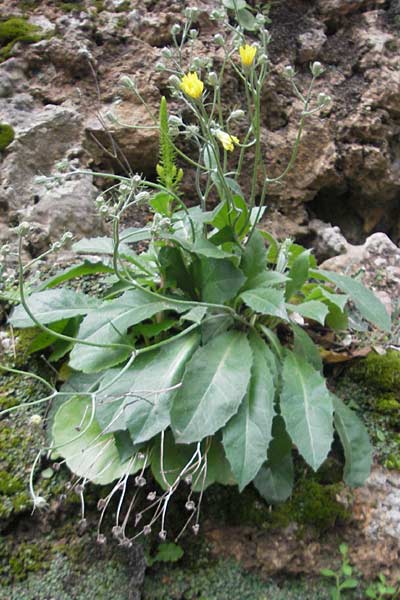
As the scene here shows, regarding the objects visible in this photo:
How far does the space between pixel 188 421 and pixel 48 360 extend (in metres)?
0.71

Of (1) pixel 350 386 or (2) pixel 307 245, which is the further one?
(2) pixel 307 245

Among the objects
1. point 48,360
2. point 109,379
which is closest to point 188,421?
point 109,379

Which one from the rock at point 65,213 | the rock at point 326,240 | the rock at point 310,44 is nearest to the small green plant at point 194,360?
the rock at point 65,213

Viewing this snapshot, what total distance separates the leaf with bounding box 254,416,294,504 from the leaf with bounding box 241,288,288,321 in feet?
1.21

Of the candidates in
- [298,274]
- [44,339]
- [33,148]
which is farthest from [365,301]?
[33,148]

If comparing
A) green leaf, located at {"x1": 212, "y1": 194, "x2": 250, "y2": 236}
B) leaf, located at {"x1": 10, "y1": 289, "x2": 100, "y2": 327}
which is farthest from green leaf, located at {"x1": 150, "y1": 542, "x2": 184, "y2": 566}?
green leaf, located at {"x1": 212, "y1": 194, "x2": 250, "y2": 236}

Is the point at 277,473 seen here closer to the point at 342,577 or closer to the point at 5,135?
the point at 342,577

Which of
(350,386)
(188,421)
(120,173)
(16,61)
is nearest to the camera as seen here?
(188,421)

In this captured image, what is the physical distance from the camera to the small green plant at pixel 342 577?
1501mm

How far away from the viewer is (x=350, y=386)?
2.06m

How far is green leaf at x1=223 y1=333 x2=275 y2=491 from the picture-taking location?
1.38 m

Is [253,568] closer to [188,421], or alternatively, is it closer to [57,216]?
[188,421]

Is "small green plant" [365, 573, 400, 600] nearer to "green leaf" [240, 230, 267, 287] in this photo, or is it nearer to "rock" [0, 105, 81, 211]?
"green leaf" [240, 230, 267, 287]

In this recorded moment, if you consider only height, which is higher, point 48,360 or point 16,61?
point 16,61
